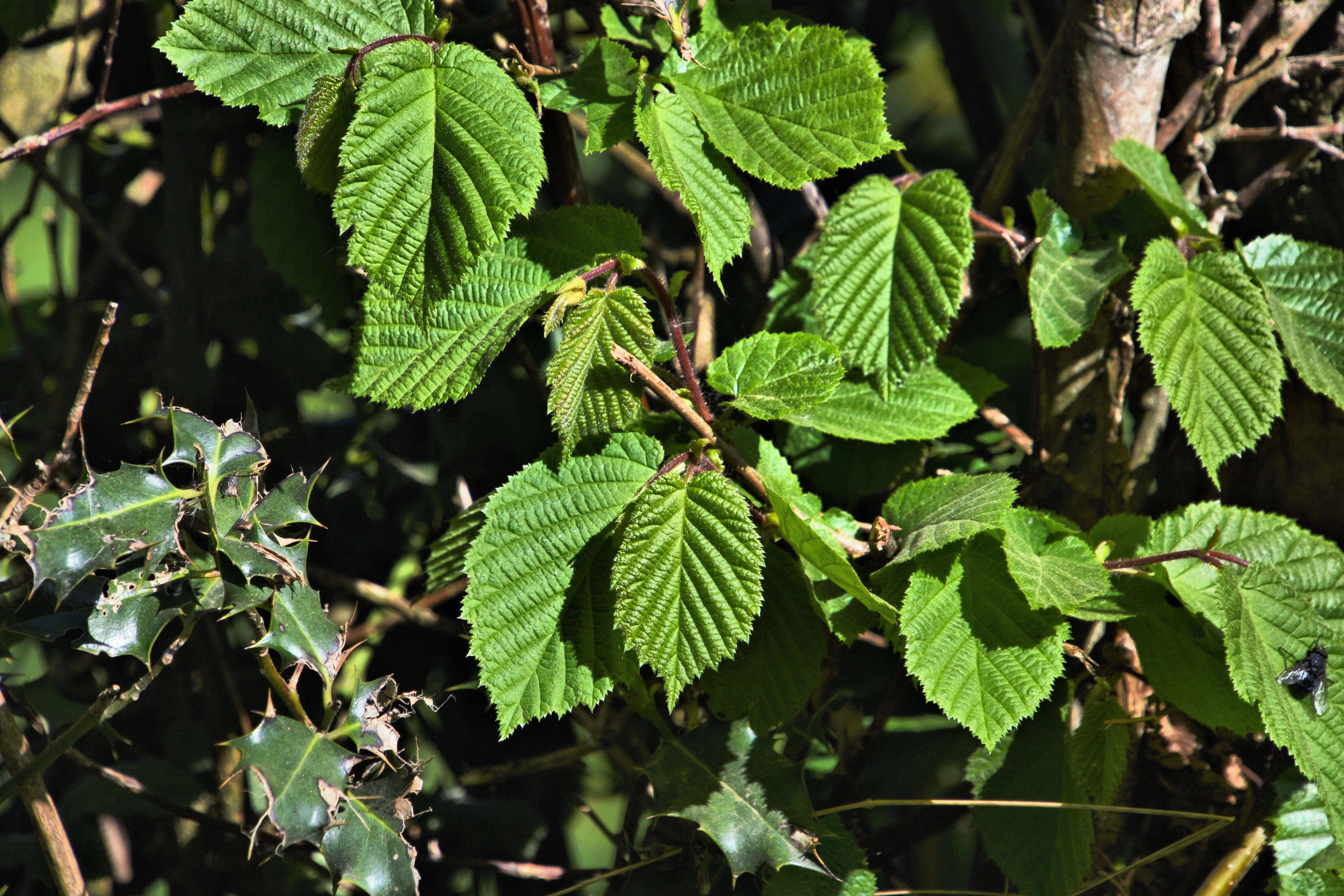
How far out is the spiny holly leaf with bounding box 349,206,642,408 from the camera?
0.64 m

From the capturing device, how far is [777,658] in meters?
0.71

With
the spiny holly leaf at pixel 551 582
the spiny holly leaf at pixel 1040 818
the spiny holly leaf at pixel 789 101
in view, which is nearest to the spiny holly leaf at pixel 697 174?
the spiny holly leaf at pixel 789 101

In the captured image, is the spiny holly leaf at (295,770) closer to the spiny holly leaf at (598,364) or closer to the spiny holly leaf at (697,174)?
the spiny holly leaf at (598,364)

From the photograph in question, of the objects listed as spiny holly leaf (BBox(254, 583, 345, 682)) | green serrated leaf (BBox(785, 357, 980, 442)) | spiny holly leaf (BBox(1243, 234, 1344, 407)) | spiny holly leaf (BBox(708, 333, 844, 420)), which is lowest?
spiny holly leaf (BBox(254, 583, 345, 682))

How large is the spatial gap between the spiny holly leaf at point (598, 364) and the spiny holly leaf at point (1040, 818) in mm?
435

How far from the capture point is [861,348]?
0.71 metres

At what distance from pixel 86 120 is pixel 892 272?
2.33ft

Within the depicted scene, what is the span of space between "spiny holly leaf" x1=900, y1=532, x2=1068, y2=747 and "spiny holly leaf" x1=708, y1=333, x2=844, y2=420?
0.14 meters

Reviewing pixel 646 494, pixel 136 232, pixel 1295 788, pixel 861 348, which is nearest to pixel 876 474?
pixel 861 348

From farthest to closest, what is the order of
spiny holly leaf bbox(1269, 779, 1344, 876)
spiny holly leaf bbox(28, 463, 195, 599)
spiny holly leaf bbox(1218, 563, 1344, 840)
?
spiny holly leaf bbox(1269, 779, 1344, 876) → spiny holly leaf bbox(1218, 563, 1344, 840) → spiny holly leaf bbox(28, 463, 195, 599)

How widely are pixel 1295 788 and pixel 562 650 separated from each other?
0.61m

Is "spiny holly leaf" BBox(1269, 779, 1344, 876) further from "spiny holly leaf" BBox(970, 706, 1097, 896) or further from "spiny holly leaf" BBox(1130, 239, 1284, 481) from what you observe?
"spiny holly leaf" BBox(1130, 239, 1284, 481)

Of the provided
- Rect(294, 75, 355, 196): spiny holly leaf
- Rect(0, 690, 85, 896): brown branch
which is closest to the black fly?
Rect(294, 75, 355, 196): spiny holly leaf

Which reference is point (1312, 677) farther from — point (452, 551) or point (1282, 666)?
point (452, 551)
